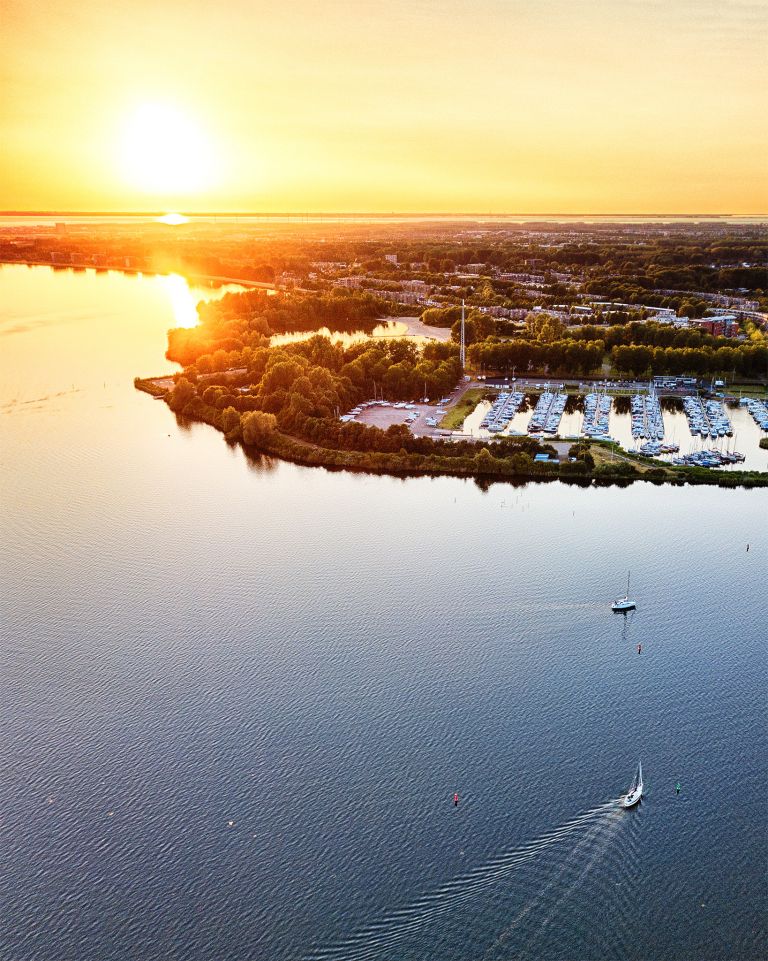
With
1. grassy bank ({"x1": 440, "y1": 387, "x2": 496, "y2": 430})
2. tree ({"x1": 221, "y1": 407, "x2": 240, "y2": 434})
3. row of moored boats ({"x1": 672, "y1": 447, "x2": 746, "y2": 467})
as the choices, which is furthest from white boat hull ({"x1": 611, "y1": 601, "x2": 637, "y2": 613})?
tree ({"x1": 221, "y1": 407, "x2": 240, "y2": 434})

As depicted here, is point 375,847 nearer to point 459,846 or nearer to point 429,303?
point 459,846

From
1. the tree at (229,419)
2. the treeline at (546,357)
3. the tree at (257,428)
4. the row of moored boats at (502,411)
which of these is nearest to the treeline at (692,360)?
the treeline at (546,357)

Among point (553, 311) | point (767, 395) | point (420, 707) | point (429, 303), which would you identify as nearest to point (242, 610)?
point (420, 707)

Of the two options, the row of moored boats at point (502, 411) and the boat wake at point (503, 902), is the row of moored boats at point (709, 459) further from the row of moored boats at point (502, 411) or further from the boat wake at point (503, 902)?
the boat wake at point (503, 902)

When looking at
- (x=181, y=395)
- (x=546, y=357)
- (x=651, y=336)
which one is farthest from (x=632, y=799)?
(x=651, y=336)

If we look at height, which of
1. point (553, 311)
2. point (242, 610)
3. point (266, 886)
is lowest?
point (266, 886)

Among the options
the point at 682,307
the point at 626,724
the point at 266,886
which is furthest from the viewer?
the point at 682,307
